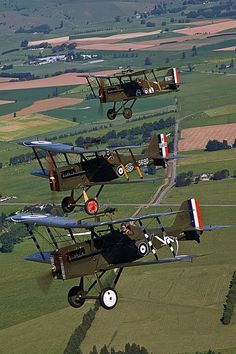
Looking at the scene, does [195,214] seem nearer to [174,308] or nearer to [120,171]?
[120,171]

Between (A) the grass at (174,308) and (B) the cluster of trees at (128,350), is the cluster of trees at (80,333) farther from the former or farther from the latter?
(B) the cluster of trees at (128,350)

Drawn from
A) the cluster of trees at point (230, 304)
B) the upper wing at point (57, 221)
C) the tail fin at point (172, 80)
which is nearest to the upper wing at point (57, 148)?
the upper wing at point (57, 221)

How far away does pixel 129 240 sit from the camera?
57.9 metres

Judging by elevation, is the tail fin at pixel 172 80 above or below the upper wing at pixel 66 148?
below

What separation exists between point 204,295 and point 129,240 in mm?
66007

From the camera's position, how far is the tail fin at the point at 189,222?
207ft

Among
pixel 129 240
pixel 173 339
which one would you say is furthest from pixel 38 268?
pixel 129 240

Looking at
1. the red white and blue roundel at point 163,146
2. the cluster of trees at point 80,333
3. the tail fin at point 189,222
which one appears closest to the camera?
the tail fin at point 189,222

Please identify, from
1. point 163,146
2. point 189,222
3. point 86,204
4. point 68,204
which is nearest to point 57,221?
point 86,204

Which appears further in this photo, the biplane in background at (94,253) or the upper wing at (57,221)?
the biplane in background at (94,253)

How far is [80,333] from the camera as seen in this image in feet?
366

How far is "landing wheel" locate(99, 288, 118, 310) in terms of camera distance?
55594 millimetres

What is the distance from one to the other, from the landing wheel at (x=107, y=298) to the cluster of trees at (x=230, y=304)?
193 feet

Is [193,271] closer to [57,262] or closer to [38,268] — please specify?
[38,268]
